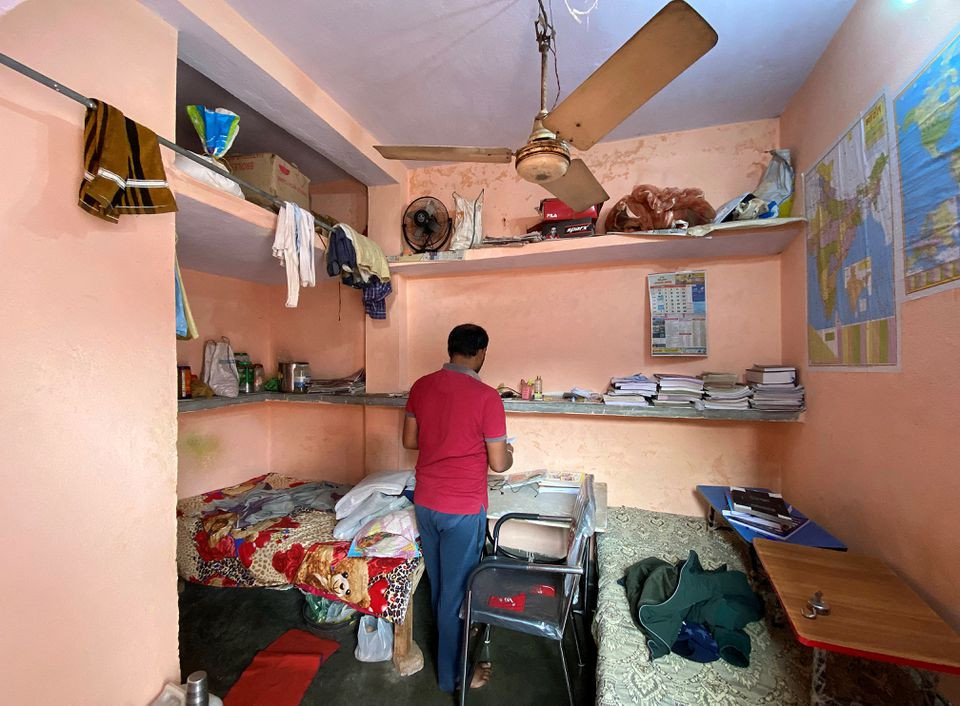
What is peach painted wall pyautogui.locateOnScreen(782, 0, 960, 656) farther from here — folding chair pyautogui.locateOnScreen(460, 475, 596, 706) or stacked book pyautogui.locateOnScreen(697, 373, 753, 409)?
folding chair pyautogui.locateOnScreen(460, 475, 596, 706)

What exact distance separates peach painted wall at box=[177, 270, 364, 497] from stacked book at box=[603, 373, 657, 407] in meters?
2.16

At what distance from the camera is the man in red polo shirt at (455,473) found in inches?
69.5

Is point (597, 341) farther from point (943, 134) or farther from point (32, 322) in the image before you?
point (32, 322)

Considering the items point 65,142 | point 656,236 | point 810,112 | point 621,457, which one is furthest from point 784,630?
point 65,142

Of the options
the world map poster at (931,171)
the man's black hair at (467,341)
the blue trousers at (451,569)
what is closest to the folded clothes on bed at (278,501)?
the blue trousers at (451,569)

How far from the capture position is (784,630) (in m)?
1.39

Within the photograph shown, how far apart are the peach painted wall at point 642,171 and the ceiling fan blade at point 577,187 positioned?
949 mm

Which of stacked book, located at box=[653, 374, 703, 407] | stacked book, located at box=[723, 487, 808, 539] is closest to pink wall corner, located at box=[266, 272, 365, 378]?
stacked book, located at box=[653, 374, 703, 407]

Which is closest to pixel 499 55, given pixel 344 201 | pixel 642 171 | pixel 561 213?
pixel 561 213

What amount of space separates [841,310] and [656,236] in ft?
2.95

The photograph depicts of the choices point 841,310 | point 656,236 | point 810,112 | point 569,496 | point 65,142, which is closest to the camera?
point 65,142

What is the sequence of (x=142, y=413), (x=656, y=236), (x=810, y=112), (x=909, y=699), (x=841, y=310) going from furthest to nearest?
(x=656, y=236), (x=810, y=112), (x=841, y=310), (x=142, y=413), (x=909, y=699)

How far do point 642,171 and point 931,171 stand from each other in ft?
5.28

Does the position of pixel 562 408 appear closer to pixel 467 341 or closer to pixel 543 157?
pixel 467 341
